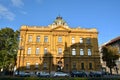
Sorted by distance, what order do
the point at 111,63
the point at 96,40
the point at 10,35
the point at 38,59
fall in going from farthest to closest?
the point at 10,35 < the point at 96,40 < the point at 38,59 < the point at 111,63

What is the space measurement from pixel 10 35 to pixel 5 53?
8.63m

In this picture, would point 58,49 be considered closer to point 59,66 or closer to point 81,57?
point 59,66

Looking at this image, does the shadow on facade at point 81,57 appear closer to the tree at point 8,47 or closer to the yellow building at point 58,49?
the yellow building at point 58,49

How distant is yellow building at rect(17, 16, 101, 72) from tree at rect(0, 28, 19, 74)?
188 inches

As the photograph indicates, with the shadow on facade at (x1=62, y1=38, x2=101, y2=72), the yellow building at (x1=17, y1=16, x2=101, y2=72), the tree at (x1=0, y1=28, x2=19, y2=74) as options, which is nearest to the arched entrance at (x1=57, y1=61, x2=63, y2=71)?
the yellow building at (x1=17, y1=16, x2=101, y2=72)

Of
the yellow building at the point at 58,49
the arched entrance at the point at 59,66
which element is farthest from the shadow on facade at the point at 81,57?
the arched entrance at the point at 59,66

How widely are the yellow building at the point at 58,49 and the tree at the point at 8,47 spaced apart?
4.78 m

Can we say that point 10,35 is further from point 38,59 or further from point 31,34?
point 38,59

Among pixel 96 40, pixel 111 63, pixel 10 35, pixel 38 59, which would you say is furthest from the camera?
pixel 10 35

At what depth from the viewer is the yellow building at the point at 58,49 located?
4888 cm

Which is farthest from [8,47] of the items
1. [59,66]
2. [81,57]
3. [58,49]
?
[81,57]

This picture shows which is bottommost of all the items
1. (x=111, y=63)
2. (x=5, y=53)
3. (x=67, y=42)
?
(x=111, y=63)

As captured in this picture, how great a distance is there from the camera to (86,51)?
51438 mm

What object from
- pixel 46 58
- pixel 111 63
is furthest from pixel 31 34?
pixel 111 63
